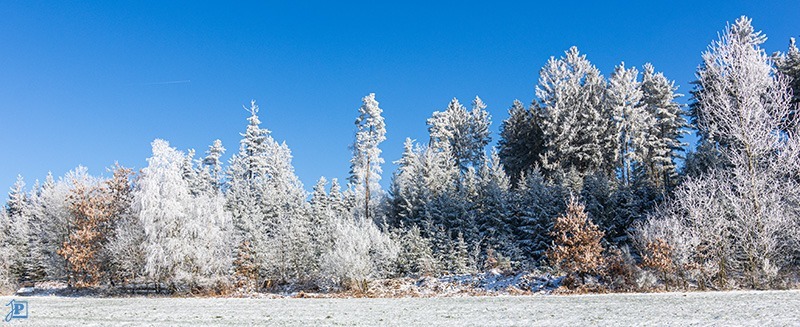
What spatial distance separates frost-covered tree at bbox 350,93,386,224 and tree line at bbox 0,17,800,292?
15cm

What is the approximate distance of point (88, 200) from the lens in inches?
1127

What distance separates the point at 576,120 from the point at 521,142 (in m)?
6.35

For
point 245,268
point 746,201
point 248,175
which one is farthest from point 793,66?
point 248,175

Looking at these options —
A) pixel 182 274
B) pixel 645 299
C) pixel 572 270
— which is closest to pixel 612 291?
pixel 572 270

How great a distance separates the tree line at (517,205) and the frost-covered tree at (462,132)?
200mm

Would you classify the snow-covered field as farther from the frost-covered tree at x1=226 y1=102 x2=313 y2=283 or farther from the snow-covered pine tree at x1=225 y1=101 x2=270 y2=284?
the snow-covered pine tree at x1=225 y1=101 x2=270 y2=284

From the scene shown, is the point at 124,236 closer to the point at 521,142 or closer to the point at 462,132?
the point at 521,142

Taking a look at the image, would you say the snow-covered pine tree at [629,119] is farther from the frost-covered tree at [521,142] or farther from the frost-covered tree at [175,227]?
the frost-covered tree at [175,227]

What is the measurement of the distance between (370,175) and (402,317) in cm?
3314

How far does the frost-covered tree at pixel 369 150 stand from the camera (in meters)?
43.8

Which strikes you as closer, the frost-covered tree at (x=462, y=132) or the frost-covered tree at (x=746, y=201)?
the frost-covered tree at (x=746, y=201)

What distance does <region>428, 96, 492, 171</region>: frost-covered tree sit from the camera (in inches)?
2211

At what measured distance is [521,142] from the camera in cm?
4841

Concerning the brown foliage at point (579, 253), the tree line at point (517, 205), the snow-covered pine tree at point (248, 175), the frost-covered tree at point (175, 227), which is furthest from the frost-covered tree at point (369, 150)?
the brown foliage at point (579, 253)
